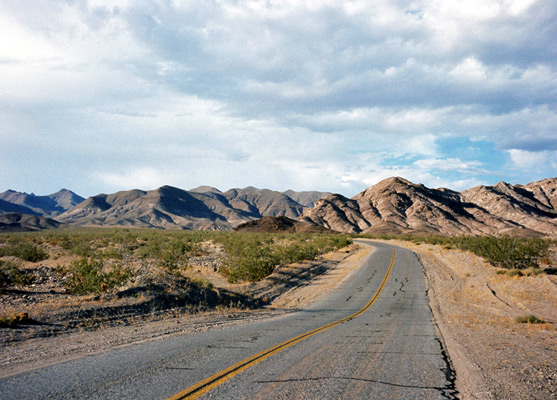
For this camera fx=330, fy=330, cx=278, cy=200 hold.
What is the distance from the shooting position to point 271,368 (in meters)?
6.70

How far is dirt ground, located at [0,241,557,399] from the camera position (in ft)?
21.6

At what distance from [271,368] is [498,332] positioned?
8.99 metres

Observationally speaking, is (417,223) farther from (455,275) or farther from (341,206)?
(455,275)

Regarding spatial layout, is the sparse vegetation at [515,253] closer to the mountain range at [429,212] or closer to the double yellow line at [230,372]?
the double yellow line at [230,372]

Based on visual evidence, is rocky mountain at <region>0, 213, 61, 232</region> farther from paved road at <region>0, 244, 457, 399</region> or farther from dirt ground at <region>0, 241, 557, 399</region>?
paved road at <region>0, 244, 457, 399</region>

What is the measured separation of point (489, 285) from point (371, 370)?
20.3 m

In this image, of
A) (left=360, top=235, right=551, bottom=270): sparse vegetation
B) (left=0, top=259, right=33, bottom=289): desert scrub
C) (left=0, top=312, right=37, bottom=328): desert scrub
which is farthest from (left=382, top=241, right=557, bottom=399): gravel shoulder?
(left=0, top=259, right=33, bottom=289): desert scrub

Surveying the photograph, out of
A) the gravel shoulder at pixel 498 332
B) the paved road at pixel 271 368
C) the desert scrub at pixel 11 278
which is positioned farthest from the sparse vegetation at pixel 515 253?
the desert scrub at pixel 11 278

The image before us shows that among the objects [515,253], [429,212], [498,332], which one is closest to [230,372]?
[498,332]

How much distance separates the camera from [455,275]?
28328 millimetres

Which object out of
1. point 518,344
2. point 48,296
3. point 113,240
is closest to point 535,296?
point 518,344

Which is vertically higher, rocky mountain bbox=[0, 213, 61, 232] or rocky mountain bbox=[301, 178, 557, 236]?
rocky mountain bbox=[301, 178, 557, 236]

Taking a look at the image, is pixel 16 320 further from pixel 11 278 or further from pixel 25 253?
pixel 25 253

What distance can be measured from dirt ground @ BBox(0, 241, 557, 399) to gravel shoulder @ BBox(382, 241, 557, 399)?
16 mm
